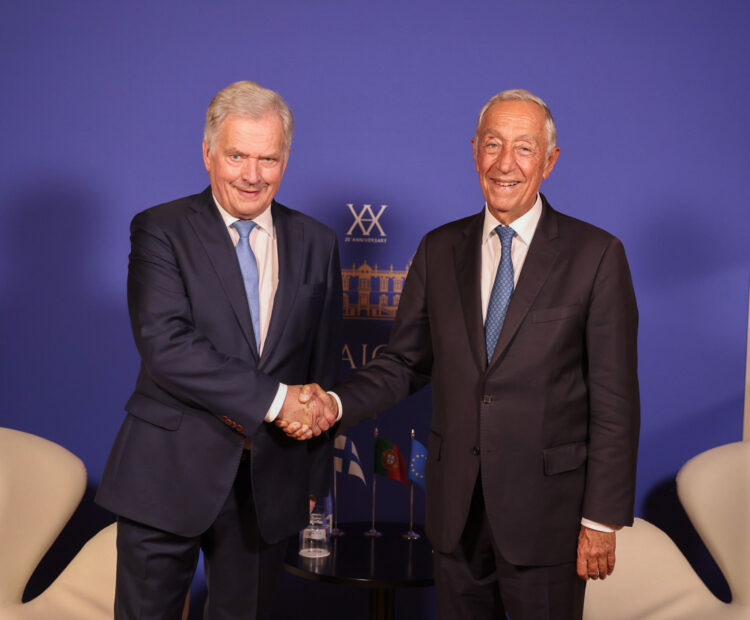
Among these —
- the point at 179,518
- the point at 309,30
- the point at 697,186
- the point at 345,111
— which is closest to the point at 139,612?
the point at 179,518

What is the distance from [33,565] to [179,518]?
1.22m

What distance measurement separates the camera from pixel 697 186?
3.75 metres

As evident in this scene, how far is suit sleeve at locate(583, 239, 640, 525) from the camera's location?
2270mm

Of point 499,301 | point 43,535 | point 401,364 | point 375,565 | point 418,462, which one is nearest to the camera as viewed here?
point 499,301

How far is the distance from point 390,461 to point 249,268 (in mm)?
1258

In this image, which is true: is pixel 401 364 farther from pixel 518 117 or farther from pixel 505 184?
pixel 518 117

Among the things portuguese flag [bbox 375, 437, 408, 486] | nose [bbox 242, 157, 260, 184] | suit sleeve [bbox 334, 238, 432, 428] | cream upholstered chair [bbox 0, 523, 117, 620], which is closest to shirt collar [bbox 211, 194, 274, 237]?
nose [bbox 242, 157, 260, 184]

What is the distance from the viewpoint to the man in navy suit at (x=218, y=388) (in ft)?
7.65

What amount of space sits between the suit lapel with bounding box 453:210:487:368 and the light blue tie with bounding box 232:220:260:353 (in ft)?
1.87

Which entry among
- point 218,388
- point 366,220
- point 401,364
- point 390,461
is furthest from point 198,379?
point 366,220

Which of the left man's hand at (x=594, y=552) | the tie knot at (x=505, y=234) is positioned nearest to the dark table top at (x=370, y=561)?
the left man's hand at (x=594, y=552)

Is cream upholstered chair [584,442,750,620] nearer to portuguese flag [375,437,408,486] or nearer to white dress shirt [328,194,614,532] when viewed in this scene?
portuguese flag [375,437,408,486]

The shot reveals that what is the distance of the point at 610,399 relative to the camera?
7.47ft

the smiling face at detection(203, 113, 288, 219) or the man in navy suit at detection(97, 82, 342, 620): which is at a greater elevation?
the smiling face at detection(203, 113, 288, 219)
